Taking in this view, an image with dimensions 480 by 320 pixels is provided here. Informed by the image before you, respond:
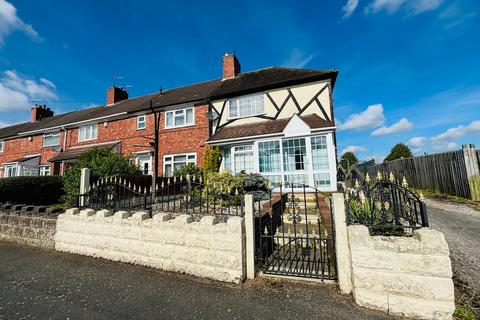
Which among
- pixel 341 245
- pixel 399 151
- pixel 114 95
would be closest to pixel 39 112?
pixel 114 95

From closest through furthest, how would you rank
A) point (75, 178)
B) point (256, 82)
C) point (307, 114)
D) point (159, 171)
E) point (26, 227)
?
point (26, 227) → point (75, 178) → point (307, 114) → point (256, 82) → point (159, 171)

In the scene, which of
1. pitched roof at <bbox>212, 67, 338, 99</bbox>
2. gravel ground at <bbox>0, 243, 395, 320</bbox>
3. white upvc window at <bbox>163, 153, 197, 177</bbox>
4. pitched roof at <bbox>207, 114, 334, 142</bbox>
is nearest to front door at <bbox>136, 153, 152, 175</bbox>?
white upvc window at <bbox>163, 153, 197, 177</bbox>

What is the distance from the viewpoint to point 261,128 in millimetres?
12000

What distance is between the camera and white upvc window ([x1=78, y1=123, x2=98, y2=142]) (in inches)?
744

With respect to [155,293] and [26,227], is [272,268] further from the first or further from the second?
[26,227]

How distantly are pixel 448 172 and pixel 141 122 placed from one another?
1872 cm

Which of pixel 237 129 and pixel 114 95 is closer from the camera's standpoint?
pixel 237 129

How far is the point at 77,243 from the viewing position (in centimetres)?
542

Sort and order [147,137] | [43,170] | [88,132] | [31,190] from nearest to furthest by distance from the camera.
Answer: [31,190] → [147,137] → [88,132] → [43,170]

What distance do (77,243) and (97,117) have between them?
16.3 metres

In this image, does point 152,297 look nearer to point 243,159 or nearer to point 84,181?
point 84,181

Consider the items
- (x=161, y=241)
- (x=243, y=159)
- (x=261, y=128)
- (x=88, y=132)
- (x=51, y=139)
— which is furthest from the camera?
(x=51, y=139)

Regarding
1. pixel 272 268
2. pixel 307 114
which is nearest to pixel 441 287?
pixel 272 268

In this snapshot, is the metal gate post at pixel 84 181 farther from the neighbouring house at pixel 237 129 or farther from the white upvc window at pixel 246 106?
the white upvc window at pixel 246 106
